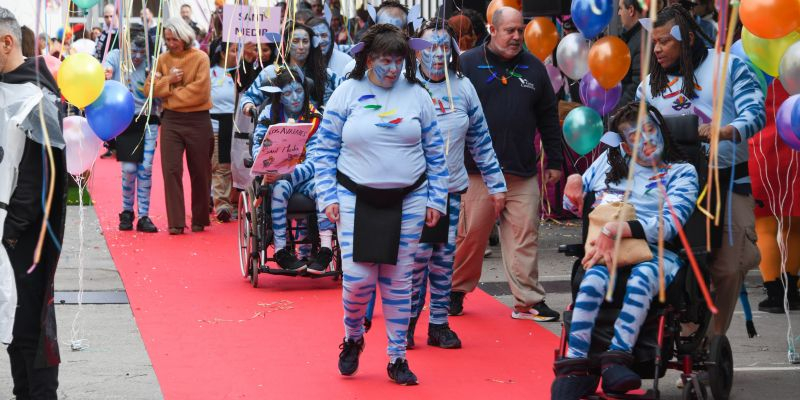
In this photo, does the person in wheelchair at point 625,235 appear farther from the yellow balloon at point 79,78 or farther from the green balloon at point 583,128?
the yellow balloon at point 79,78

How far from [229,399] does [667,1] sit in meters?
4.61

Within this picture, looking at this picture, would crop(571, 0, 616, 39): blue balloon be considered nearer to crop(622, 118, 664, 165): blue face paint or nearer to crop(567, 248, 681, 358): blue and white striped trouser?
crop(622, 118, 664, 165): blue face paint

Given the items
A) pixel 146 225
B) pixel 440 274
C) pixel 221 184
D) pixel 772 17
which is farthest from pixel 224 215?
pixel 772 17

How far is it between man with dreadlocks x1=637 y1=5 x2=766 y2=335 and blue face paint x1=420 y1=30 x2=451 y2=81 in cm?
126

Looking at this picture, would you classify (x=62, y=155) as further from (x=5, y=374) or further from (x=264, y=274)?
(x=264, y=274)

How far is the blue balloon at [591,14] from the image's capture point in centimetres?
712

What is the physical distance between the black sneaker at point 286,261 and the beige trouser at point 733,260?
11.9 ft

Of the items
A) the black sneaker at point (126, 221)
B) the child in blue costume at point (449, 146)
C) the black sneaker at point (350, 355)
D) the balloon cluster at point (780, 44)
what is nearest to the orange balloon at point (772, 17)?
the balloon cluster at point (780, 44)

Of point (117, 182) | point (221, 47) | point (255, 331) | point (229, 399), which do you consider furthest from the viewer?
point (117, 182)

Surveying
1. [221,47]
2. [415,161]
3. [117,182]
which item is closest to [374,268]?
[415,161]

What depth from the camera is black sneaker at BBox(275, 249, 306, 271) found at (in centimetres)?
909

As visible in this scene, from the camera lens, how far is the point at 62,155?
5.04m

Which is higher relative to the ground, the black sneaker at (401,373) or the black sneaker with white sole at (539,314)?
the black sneaker at (401,373)

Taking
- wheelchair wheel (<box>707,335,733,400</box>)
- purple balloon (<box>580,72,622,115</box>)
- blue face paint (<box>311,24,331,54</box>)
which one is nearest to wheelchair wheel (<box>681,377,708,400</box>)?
wheelchair wheel (<box>707,335,733,400</box>)
